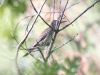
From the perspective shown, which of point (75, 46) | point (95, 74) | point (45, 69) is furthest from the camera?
point (75, 46)

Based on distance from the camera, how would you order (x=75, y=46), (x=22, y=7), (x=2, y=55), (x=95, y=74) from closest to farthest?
(x=2, y=55) < (x=22, y=7) < (x=95, y=74) < (x=75, y=46)

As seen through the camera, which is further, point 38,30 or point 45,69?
point 38,30

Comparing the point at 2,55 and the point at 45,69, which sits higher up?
the point at 2,55

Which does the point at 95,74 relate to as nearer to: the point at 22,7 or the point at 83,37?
the point at 83,37

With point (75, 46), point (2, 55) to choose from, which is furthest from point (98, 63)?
point (2, 55)

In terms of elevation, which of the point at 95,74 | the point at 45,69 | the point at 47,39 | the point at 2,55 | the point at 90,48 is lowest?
the point at 45,69

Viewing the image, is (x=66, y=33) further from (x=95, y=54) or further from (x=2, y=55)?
(x=2, y=55)

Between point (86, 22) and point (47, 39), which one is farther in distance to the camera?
point (86, 22)

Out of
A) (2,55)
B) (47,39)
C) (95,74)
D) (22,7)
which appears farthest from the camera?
(95,74)

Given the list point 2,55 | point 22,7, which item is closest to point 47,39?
point 2,55
